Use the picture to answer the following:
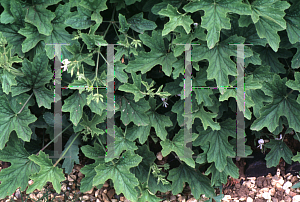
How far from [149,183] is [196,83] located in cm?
87

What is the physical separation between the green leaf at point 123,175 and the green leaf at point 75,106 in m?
0.36

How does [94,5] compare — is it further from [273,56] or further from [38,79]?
[273,56]

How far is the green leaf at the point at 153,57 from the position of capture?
2.13 meters

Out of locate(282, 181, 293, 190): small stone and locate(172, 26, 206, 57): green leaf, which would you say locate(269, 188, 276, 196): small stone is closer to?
locate(282, 181, 293, 190): small stone

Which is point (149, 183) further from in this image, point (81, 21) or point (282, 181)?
point (81, 21)

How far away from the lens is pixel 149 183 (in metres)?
2.54

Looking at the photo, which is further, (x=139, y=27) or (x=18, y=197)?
(x=18, y=197)

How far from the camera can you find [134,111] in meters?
2.28

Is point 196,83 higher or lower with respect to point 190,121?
higher

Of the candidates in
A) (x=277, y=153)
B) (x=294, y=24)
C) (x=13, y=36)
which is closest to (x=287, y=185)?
(x=277, y=153)

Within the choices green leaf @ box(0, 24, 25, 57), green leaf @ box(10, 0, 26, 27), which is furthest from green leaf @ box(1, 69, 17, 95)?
green leaf @ box(10, 0, 26, 27)

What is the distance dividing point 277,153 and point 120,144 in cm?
123

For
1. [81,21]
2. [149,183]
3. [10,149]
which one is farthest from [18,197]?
[81,21]

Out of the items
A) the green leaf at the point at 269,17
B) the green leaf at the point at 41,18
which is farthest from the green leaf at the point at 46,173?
the green leaf at the point at 269,17
